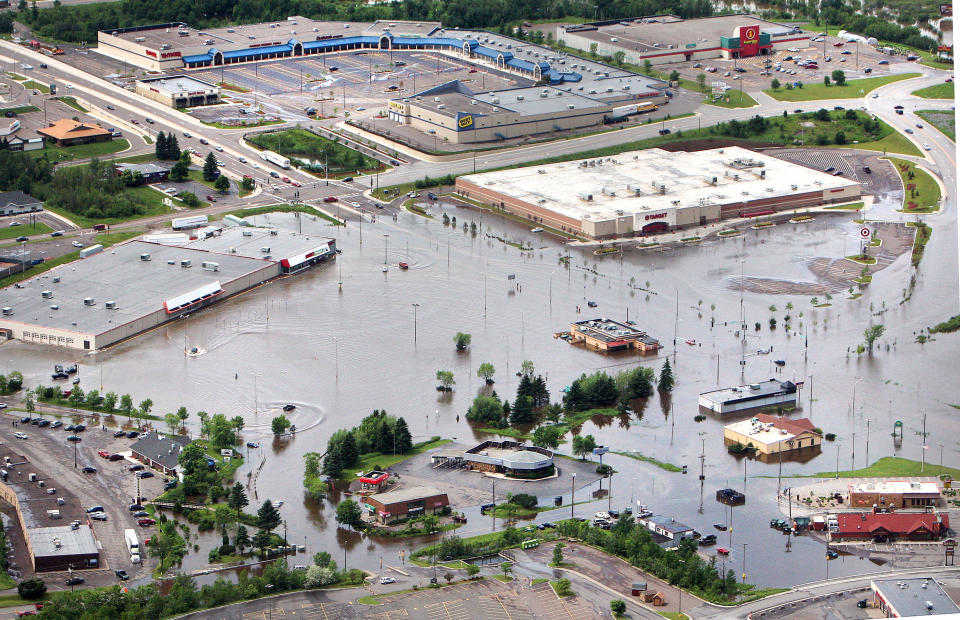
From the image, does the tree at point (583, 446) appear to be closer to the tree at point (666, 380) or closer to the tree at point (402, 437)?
the tree at point (402, 437)

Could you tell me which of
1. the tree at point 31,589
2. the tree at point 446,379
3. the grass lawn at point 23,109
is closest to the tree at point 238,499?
the tree at point 31,589

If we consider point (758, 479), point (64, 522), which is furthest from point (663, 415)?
point (64, 522)

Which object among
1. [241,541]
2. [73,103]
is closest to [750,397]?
[241,541]

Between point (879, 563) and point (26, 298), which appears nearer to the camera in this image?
point (879, 563)

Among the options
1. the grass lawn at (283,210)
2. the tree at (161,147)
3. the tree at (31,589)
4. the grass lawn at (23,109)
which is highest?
the grass lawn at (23,109)

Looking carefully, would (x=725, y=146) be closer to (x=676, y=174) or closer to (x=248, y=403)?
(x=676, y=174)

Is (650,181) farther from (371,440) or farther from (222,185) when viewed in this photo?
(371,440)
